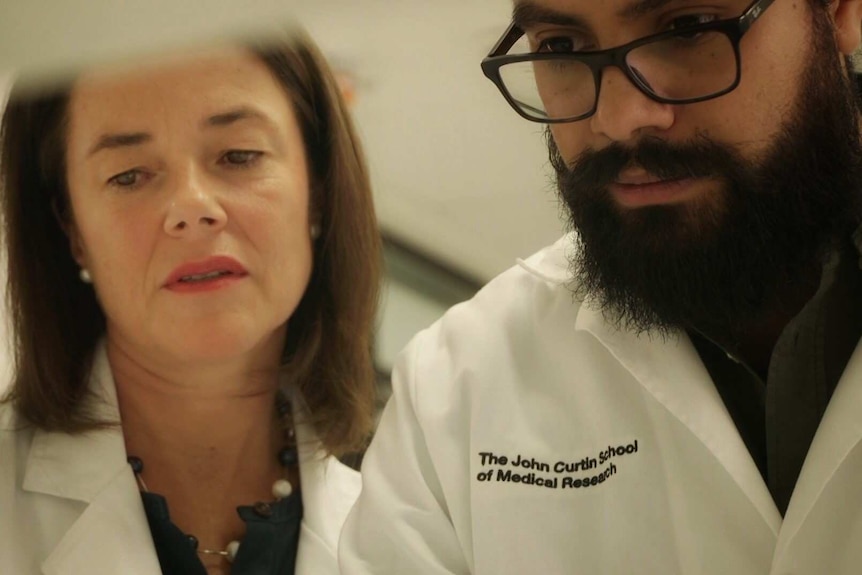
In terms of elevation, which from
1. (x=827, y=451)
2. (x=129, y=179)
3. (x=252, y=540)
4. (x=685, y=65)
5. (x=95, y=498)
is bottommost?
(x=252, y=540)

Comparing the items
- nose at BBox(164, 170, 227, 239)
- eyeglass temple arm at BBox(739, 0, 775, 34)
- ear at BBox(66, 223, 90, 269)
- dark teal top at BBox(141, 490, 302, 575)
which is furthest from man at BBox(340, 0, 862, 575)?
ear at BBox(66, 223, 90, 269)

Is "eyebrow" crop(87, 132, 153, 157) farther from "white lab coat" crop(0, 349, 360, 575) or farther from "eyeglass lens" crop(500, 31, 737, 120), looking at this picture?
"eyeglass lens" crop(500, 31, 737, 120)

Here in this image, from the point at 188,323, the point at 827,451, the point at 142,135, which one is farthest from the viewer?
the point at 188,323

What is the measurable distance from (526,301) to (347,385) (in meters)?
0.38

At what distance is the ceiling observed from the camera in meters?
0.50

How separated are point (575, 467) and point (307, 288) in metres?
0.57

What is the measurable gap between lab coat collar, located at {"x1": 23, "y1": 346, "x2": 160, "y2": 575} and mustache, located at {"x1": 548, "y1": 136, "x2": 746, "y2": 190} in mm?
747

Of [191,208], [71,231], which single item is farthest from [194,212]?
[71,231]

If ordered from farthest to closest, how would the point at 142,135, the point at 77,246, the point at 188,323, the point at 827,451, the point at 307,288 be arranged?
the point at 307,288 < the point at 77,246 < the point at 188,323 < the point at 142,135 < the point at 827,451

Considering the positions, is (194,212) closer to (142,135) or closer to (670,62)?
(142,135)

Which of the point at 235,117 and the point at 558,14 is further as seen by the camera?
the point at 235,117

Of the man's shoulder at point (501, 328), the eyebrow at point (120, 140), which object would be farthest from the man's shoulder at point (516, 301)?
the eyebrow at point (120, 140)

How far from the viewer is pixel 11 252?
1.36m

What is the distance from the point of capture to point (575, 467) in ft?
3.68
